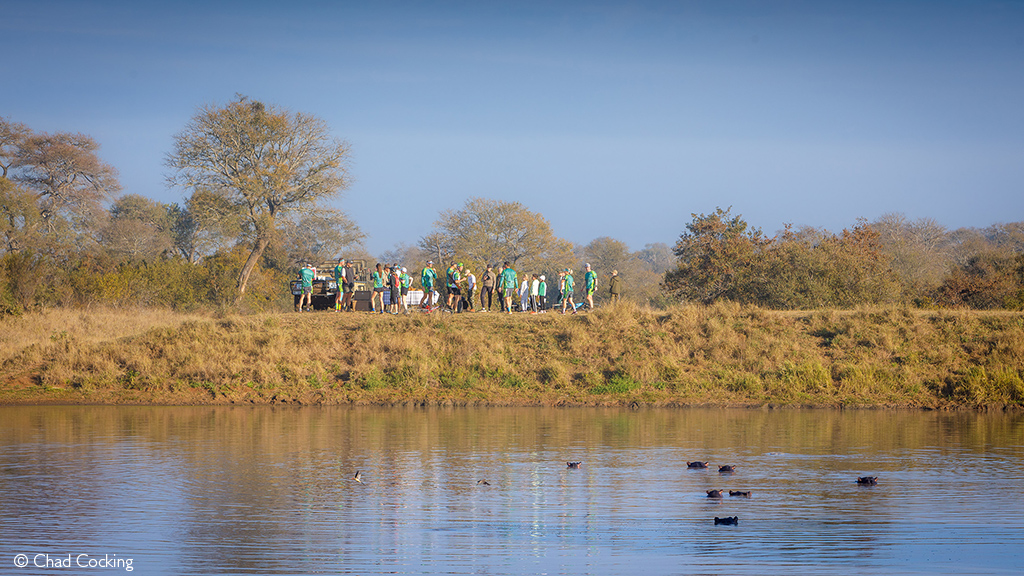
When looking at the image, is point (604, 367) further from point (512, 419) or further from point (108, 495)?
point (108, 495)

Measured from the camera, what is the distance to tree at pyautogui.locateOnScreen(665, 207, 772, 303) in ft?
137

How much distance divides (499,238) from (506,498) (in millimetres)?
68425

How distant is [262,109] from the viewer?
2255 inches

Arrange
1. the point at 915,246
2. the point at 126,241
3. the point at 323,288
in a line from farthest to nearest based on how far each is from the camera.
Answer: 1. the point at 915,246
2. the point at 126,241
3. the point at 323,288

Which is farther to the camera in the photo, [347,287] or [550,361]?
[347,287]

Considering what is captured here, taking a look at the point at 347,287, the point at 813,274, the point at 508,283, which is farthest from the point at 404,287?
the point at 813,274

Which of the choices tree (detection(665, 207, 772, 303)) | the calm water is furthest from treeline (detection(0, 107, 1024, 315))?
the calm water

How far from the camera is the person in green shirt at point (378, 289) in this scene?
113 ft

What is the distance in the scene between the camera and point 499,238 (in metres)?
81.9

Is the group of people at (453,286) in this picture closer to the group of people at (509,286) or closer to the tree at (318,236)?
the group of people at (509,286)

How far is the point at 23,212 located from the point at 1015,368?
5478 cm

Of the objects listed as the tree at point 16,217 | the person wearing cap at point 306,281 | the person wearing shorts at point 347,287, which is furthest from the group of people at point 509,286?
the tree at point 16,217

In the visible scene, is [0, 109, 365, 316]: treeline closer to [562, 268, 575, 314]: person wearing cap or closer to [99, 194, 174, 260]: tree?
[99, 194, 174, 260]: tree

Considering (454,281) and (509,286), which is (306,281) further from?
(509,286)
